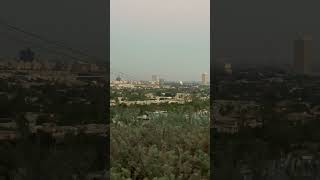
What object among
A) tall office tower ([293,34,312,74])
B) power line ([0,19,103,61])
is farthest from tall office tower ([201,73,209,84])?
power line ([0,19,103,61])

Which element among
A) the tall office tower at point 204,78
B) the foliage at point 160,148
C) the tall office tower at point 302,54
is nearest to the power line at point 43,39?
the foliage at point 160,148

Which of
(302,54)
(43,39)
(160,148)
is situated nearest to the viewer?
(43,39)

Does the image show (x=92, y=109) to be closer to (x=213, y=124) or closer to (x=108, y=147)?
(x=108, y=147)

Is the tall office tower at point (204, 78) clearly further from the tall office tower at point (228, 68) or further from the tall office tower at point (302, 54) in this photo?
the tall office tower at point (302, 54)

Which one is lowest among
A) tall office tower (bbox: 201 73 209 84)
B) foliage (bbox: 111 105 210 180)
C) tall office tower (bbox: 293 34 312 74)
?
foliage (bbox: 111 105 210 180)

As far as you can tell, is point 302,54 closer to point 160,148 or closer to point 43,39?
point 160,148

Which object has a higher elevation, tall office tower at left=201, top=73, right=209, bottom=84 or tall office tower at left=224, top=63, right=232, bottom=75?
tall office tower at left=224, top=63, right=232, bottom=75

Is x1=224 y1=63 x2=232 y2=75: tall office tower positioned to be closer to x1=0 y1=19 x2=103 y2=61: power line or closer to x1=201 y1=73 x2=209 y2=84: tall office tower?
x1=201 y1=73 x2=209 y2=84: tall office tower

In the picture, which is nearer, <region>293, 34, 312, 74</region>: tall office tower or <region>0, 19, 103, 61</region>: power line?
<region>0, 19, 103, 61</region>: power line

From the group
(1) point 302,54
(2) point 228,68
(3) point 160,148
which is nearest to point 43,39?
(3) point 160,148
